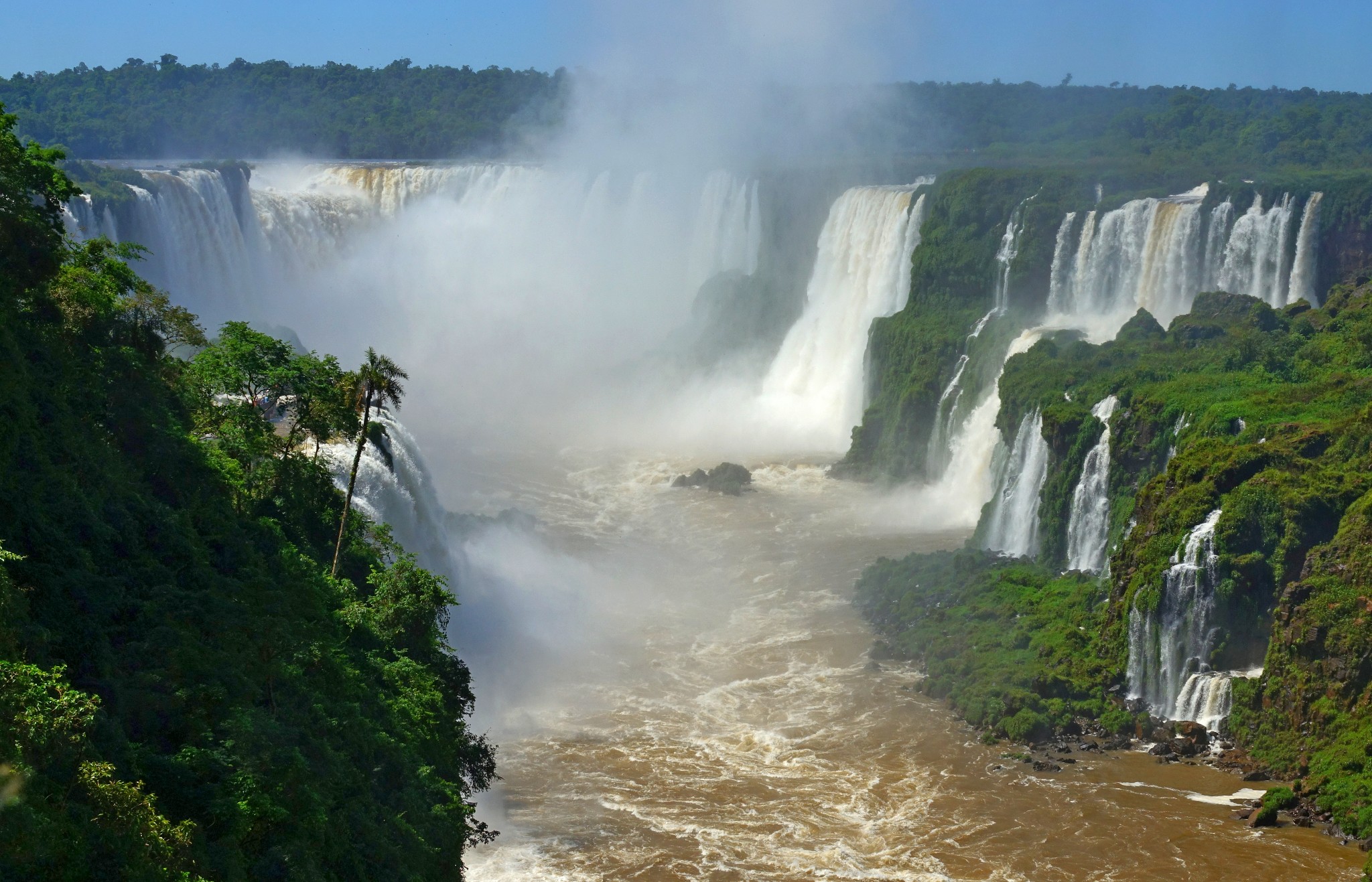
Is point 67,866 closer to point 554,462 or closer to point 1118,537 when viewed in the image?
point 1118,537

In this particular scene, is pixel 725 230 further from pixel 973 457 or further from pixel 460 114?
pixel 460 114

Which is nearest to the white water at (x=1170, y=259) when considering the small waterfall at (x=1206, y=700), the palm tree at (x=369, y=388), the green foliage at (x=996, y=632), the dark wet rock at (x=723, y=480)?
the dark wet rock at (x=723, y=480)

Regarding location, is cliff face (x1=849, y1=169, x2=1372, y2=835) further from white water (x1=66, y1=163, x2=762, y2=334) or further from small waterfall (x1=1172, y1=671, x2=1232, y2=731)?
white water (x1=66, y1=163, x2=762, y2=334)

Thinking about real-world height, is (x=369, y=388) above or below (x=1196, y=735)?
above

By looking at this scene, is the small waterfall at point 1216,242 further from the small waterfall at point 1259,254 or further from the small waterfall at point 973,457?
the small waterfall at point 973,457

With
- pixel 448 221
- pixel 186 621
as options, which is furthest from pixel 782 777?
pixel 448 221

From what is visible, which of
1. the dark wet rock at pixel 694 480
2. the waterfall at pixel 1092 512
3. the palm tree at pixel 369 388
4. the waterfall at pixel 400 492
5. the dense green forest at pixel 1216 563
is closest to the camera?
the palm tree at pixel 369 388
